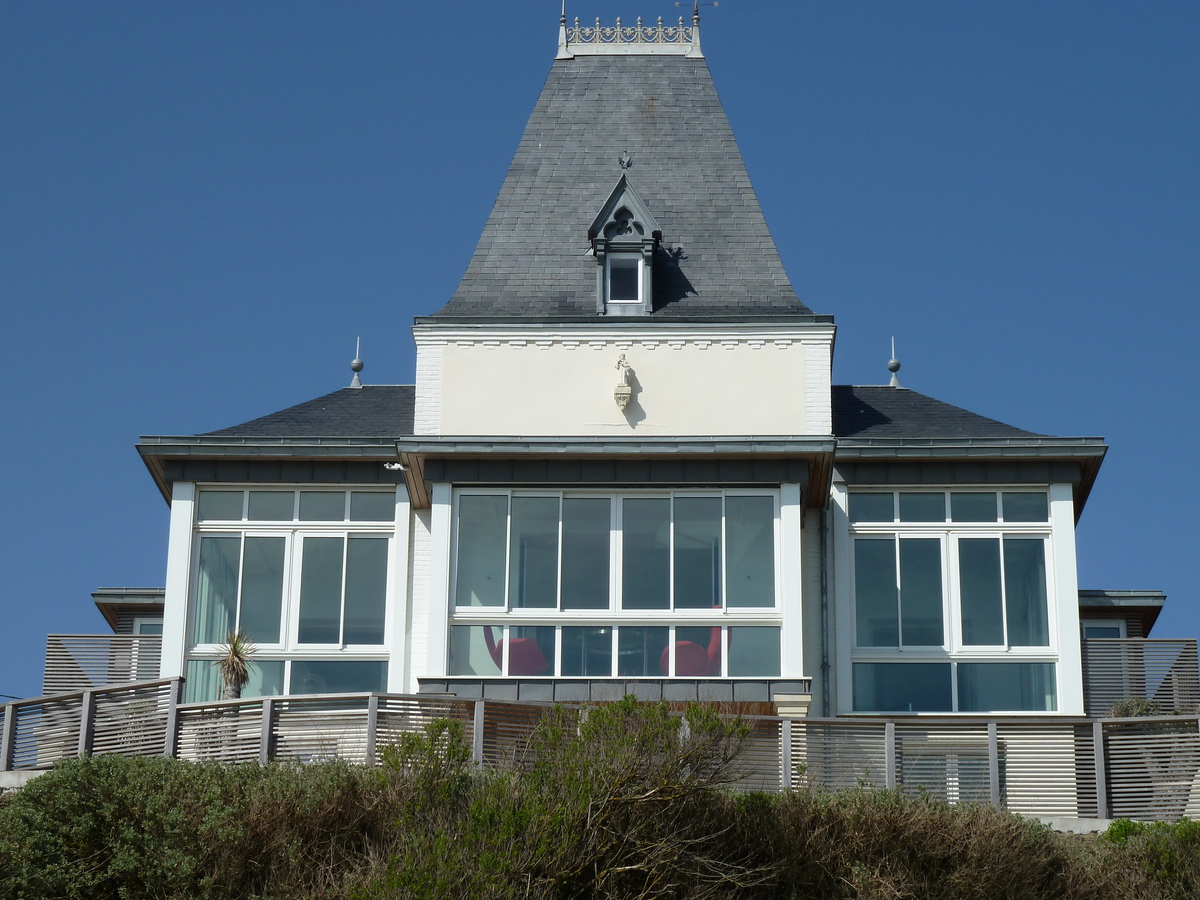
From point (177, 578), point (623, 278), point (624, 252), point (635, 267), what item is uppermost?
point (624, 252)

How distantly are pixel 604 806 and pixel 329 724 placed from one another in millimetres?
3932

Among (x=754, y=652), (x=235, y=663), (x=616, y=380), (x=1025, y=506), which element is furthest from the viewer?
(x=616, y=380)

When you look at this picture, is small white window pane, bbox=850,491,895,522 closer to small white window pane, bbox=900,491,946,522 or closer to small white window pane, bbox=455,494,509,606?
small white window pane, bbox=900,491,946,522

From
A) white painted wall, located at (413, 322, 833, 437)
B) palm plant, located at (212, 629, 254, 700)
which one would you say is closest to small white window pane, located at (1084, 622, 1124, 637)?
white painted wall, located at (413, 322, 833, 437)

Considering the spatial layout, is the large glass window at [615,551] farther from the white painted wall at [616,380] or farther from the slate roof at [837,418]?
the slate roof at [837,418]

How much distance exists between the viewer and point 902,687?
24359 millimetres

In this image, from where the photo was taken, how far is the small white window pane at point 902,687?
24.2 meters

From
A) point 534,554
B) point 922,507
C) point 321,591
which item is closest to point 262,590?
point 321,591

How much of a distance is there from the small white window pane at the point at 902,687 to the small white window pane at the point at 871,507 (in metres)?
2.04

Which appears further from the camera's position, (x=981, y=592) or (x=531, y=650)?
(x=981, y=592)

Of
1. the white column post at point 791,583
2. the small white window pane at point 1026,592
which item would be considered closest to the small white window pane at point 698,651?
the white column post at point 791,583

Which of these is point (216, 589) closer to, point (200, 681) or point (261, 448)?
point (200, 681)

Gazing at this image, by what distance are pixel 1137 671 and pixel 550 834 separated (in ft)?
37.8

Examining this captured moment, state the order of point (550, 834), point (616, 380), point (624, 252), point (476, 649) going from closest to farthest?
point (550, 834)
point (476, 649)
point (616, 380)
point (624, 252)
